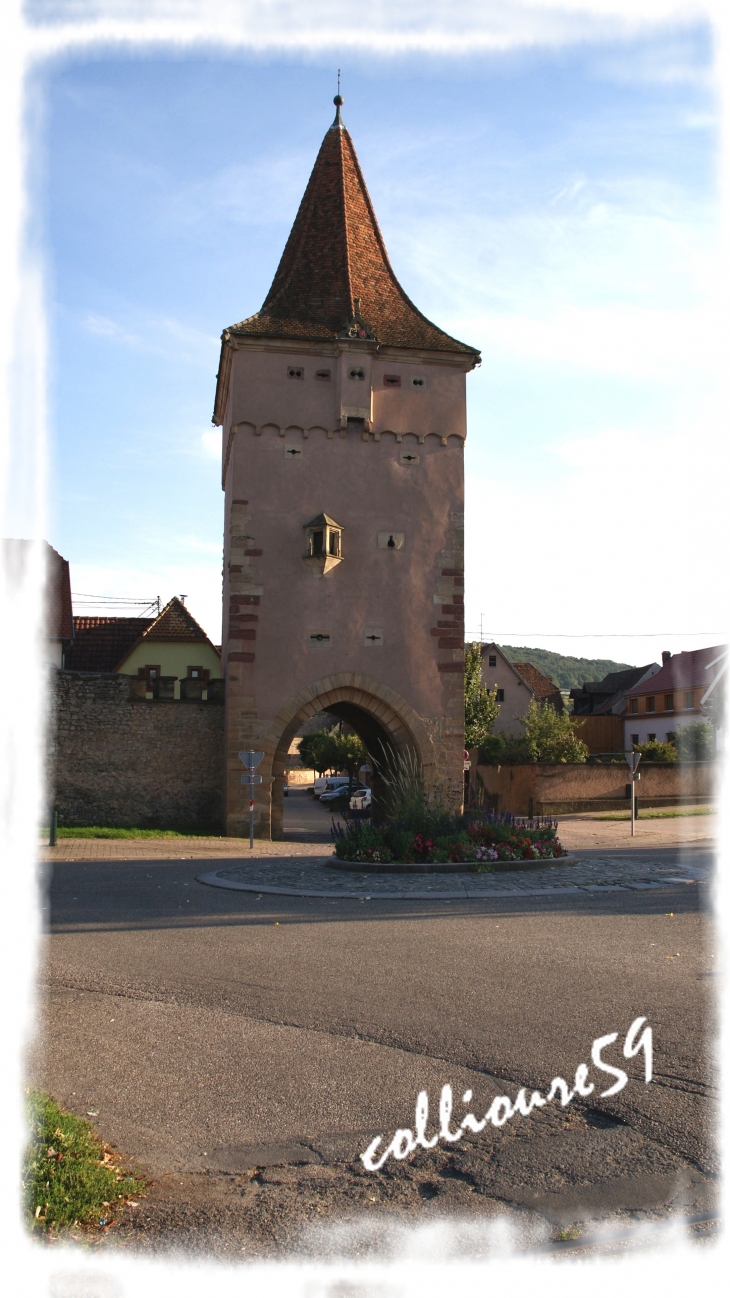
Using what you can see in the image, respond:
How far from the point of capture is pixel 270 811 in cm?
2634

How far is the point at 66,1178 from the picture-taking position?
3830 mm

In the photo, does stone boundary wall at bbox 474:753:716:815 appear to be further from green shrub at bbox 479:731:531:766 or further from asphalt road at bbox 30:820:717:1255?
asphalt road at bbox 30:820:717:1255

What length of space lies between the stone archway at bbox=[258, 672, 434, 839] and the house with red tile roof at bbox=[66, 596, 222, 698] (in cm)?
1545

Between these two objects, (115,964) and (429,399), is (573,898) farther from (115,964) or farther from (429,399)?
(429,399)

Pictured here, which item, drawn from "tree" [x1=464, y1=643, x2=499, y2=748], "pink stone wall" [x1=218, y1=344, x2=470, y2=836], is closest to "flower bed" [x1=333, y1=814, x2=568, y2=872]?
"pink stone wall" [x1=218, y1=344, x2=470, y2=836]

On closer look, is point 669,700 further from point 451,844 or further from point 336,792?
point 451,844

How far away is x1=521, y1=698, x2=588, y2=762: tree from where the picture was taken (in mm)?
42625

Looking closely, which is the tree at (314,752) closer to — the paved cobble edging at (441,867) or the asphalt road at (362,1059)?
the paved cobble edging at (441,867)

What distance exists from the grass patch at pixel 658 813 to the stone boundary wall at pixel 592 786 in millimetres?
825

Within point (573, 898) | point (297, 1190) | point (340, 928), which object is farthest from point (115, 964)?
point (573, 898)

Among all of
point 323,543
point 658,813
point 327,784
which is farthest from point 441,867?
point 327,784

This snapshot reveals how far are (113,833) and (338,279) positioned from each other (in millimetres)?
15747

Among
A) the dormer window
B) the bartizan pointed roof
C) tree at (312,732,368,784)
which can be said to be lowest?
tree at (312,732,368,784)

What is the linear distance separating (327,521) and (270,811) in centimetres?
731
